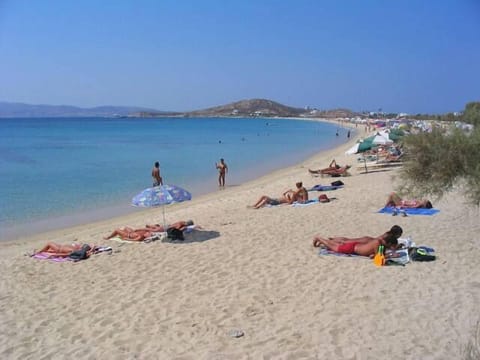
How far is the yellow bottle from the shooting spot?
7.29 meters

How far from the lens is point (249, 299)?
6.17 metres

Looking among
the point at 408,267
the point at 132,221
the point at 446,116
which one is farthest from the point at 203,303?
the point at 132,221

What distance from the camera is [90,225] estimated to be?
44.5 feet

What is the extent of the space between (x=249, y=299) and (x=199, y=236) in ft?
12.8

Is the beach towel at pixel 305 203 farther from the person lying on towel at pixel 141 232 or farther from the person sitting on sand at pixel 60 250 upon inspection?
the person sitting on sand at pixel 60 250

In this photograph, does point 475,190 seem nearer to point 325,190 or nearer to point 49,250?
point 49,250

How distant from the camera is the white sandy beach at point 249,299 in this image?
4875 millimetres

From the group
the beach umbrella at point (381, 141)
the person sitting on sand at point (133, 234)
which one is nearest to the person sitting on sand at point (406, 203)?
the person sitting on sand at point (133, 234)

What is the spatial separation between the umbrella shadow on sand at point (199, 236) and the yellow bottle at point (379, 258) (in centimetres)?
359

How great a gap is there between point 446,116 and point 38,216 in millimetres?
13018

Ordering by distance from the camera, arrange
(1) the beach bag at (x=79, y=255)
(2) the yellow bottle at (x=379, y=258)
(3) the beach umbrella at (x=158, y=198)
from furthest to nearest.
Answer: (3) the beach umbrella at (x=158, y=198), (1) the beach bag at (x=79, y=255), (2) the yellow bottle at (x=379, y=258)

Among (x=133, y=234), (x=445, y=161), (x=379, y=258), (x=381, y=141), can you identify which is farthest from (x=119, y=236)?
(x=381, y=141)

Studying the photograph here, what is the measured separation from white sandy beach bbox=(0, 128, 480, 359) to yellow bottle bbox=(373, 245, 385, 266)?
0.54 ft

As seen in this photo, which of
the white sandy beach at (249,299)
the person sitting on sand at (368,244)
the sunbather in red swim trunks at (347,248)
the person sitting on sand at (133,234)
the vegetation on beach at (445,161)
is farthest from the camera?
the person sitting on sand at (133,234)
